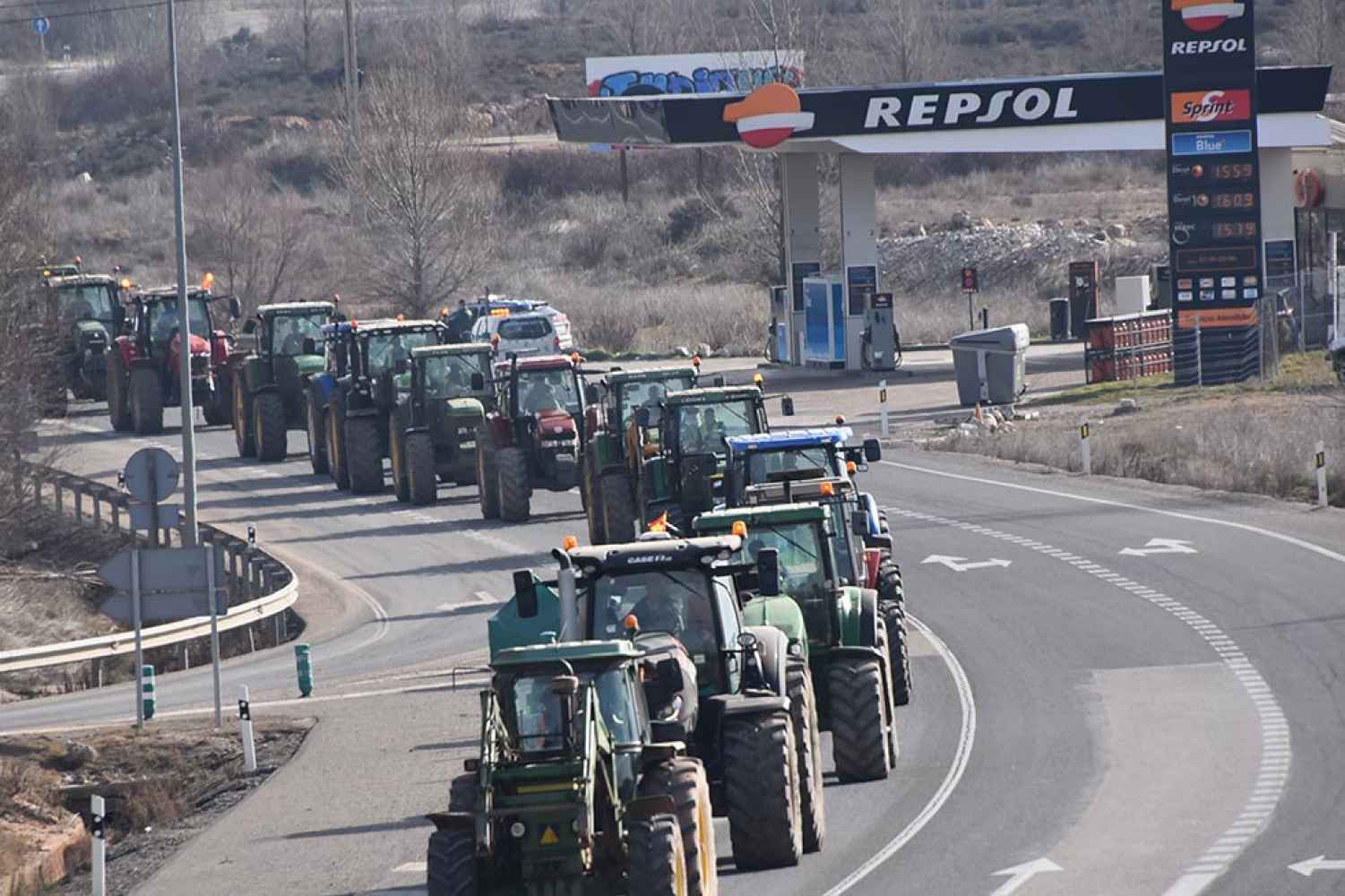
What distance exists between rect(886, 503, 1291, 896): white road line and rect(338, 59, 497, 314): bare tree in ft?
114

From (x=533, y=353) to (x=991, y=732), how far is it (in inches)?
1144

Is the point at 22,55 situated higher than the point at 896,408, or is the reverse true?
the point at 22,55

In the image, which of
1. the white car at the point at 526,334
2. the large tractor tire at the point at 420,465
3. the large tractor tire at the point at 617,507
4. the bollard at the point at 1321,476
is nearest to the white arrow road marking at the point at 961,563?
the large tractor tire at the point at 617,507

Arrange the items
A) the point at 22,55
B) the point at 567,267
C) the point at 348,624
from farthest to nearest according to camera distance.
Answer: the point at 22,55 < the point at 567,267 < the point at 348,624

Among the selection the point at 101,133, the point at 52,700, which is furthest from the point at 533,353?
the point at 101,133

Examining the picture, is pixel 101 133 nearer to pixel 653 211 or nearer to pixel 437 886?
pixel 653 211

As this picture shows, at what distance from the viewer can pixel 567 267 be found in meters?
77.1

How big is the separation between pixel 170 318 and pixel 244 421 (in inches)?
157

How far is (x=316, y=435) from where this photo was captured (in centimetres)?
3669

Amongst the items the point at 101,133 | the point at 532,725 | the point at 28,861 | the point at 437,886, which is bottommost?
the point at 28,861

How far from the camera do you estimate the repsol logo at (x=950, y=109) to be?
154ft

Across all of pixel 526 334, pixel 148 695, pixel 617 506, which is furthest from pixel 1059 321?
pixel 148 695

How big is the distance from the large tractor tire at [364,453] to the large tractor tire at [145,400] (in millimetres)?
8387

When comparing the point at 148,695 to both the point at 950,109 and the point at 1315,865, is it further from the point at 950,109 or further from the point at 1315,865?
the point at 950,109
